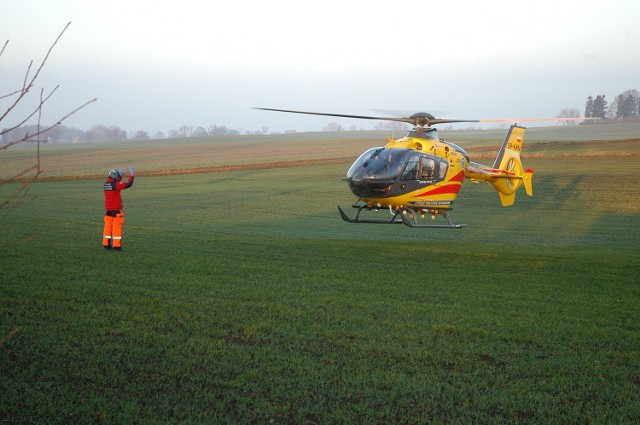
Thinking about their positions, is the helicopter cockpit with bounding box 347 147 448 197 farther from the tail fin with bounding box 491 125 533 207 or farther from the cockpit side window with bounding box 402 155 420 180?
the tail fin with bounding box 491 125 533 207

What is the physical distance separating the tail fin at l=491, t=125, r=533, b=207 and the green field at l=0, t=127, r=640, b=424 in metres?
2.28

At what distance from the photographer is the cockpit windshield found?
16031 millimetres

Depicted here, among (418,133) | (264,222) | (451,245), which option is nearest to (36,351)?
(418,133)

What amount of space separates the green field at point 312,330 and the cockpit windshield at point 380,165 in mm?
2194

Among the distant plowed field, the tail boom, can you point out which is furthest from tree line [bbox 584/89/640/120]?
the tail boom

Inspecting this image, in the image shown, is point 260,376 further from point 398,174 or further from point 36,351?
point 398,174

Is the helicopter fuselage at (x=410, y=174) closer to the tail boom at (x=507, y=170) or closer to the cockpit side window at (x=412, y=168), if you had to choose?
the cockpit side window at (x=412, y=168)

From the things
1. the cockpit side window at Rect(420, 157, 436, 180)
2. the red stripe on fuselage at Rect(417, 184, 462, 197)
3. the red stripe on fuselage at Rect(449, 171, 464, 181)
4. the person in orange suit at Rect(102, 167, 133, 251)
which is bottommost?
the person in orange suit at Rect(102, 167, 133, 251)

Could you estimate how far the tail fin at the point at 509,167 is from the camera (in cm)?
2031

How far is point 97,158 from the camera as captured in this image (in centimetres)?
7031

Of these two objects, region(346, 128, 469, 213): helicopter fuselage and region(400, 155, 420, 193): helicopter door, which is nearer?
region(346, 128, 469, 213): helicopter fuselage

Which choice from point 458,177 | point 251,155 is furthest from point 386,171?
point 251,155

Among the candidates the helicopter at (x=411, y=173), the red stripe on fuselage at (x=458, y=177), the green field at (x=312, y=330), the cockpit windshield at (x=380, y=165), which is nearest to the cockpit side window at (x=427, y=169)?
the helicopter at (x=411, y=173)

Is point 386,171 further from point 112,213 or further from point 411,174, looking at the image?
point 112,213
